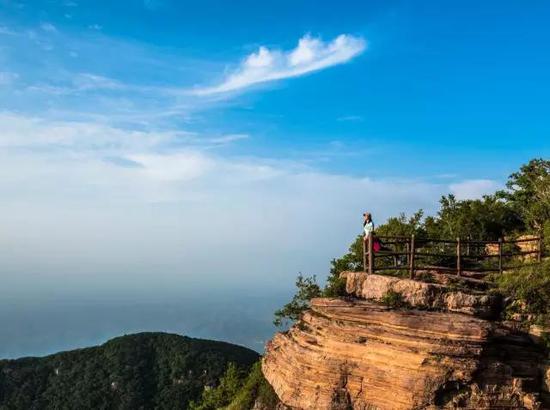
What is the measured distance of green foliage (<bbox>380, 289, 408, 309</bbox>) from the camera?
17375mm

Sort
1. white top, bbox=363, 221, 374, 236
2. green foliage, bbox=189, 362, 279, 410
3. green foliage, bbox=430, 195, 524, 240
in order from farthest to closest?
1. green foliage, bbox=430, 195, 524, 240
2. white top, bbox=363, 221, 374, 236
3. green foliage, bbox=189, 362, 279, 410

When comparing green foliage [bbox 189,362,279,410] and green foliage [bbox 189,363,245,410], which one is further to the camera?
green foliage [bbox 189,363,245,410]

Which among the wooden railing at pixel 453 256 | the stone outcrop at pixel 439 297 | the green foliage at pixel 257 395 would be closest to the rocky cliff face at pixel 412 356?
→ the stone outcrop at pixel 439 297

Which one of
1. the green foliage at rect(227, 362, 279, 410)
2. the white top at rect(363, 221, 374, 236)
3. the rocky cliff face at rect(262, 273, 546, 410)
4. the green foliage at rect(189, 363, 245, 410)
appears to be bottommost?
the green foliage at rect(189, 363, 245, 410)

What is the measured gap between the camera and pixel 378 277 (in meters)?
18.7

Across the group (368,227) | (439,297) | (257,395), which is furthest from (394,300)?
(257,395)

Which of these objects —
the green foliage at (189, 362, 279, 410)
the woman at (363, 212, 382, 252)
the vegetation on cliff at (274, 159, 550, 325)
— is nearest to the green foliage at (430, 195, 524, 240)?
the vegetation on cliff at (274, 159, 550, 325)

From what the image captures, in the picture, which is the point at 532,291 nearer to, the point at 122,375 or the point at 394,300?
the point at 394,300

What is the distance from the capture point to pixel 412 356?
1520cm

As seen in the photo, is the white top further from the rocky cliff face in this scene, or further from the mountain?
the mountain

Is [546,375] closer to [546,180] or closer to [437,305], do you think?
[437,305]

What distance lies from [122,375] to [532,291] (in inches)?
3235

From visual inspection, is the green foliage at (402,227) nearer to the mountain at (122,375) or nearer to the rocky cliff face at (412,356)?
the rocky cliff face at (412,356)

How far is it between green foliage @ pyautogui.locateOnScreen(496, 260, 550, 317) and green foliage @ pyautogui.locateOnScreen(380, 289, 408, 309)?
10.5 feet
